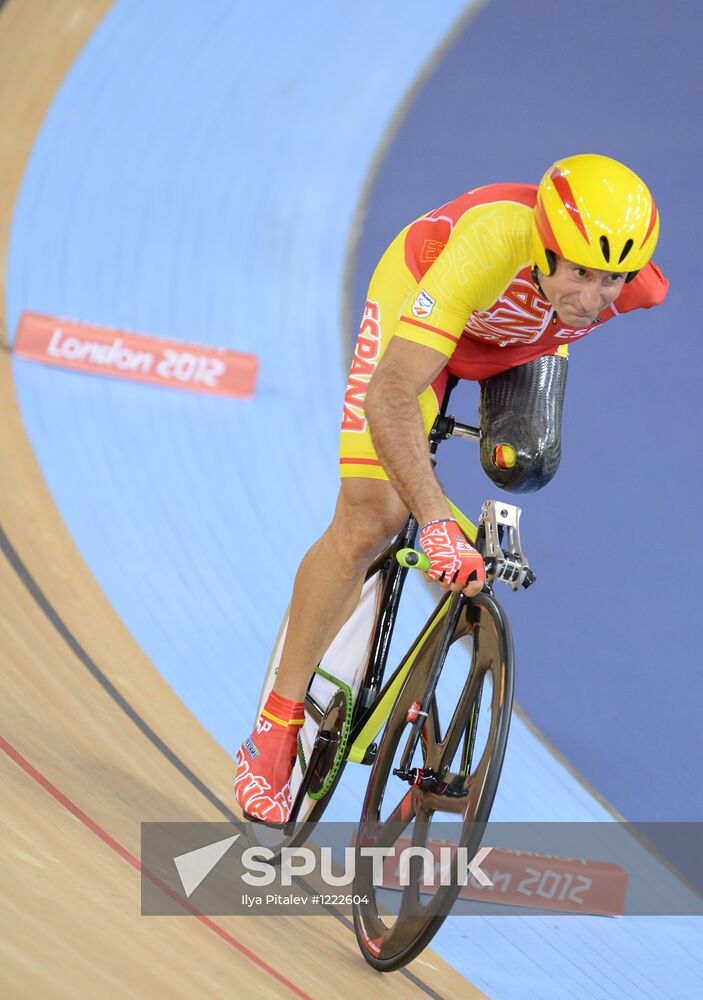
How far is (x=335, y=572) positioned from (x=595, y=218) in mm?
842

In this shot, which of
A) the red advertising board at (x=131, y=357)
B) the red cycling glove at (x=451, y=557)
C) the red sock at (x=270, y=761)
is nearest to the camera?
the red cycling glove at (x=451, y=557)

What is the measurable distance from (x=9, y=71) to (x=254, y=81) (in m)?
1.34

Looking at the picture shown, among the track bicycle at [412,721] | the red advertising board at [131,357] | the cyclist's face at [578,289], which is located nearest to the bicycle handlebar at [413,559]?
the track bicycle at [412,721]

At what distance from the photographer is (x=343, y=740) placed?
242 centimetres

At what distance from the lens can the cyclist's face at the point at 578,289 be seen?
1964 millimetres

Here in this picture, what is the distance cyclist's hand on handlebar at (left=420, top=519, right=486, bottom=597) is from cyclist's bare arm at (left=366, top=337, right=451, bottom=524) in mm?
51

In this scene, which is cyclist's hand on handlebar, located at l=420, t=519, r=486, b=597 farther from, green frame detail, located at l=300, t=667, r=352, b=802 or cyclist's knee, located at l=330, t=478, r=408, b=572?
green frame detail, located at l=300, t=667, r=352, b=802

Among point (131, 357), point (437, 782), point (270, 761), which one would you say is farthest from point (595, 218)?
point (131, 357)

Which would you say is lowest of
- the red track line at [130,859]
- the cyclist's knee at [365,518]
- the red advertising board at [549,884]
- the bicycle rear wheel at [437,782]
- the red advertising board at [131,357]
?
the red track line at [130,859]

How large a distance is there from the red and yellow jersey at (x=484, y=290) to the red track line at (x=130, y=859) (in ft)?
3.40

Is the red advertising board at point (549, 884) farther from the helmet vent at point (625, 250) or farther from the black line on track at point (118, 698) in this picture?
the helmet vent at point (625, 250)

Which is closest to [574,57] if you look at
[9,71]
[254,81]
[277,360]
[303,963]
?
[254,81]

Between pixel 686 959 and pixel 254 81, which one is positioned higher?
pixel 254 81

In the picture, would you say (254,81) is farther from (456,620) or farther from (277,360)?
(456,620)
